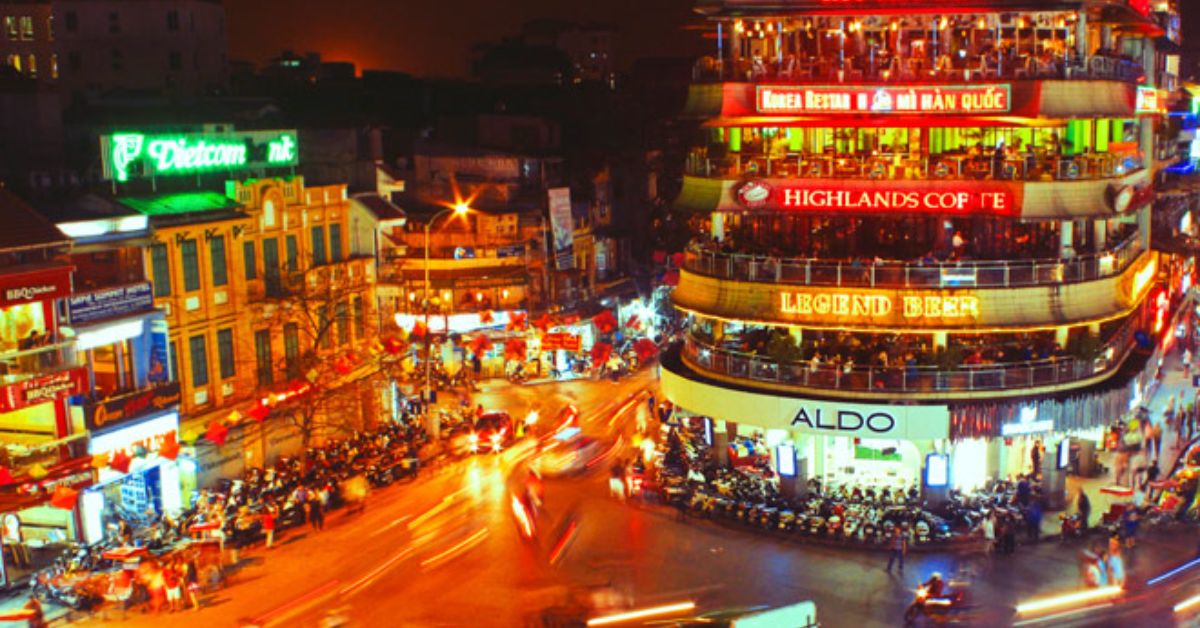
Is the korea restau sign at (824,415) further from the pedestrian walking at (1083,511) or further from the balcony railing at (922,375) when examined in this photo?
the pedestrian walking at (1083,511)

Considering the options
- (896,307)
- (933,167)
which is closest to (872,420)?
(896,307)

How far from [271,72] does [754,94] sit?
69.6 meters

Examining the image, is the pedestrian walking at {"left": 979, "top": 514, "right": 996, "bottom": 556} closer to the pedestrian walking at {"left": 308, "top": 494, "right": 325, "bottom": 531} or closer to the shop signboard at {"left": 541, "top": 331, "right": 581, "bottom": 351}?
the pedestrian walking at {"left": 308, "top": 494, "right": 325, "bottom": 531}

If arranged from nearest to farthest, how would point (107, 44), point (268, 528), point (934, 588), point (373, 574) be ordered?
point (934, 588) → point (373, 574) → point (268, 528) → point (107, 44)

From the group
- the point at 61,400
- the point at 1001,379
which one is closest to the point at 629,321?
the point at 1001,379

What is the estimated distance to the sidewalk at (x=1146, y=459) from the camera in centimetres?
4478

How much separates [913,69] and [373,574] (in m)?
25.2

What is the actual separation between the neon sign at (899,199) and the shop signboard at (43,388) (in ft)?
79.8

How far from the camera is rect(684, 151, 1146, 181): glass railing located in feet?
151

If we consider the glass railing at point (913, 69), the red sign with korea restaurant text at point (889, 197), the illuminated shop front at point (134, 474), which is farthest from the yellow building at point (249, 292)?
the red sign with korea restaurant text at point (889, 197)

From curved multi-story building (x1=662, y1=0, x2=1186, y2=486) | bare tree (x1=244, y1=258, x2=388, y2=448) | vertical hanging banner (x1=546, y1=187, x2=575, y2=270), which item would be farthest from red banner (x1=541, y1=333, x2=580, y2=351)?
curved multi-story building (x1=662, y1=0, x2=1186, y2=486)

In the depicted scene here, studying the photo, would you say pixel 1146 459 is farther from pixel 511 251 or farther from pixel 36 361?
pixel 36 361

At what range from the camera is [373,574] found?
3903 centimetres

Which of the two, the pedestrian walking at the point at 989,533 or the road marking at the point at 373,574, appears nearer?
the road marking at the point at 373,574
